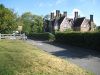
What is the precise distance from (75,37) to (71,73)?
24266mm

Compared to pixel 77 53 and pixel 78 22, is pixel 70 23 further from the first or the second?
pixel 77 53

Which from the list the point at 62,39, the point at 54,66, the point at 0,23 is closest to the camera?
the point at 54,66

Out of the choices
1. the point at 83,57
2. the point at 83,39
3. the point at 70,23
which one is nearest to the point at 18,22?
the point at 70,23

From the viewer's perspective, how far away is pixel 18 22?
8625 centimetres

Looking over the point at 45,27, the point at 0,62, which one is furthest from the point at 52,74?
the point at 45,27

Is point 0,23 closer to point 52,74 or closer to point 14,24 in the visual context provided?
point 14,24

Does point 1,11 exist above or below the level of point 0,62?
above

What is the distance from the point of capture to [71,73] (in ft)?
42.4

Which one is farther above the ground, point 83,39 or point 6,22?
point 6,22

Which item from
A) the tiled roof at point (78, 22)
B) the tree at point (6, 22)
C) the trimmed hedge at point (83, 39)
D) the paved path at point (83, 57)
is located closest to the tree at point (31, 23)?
the tiled roof at point (78, 22)

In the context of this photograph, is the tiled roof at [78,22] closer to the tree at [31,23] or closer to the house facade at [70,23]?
the house facade at [70,23]

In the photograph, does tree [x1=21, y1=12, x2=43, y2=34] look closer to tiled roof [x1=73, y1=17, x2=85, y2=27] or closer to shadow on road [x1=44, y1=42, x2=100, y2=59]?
tiled roof [x1=73, y1=17, x2=85, y2=27]

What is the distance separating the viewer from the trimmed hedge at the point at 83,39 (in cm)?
2903

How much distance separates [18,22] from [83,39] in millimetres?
54810
